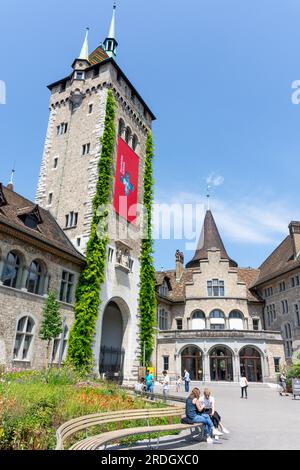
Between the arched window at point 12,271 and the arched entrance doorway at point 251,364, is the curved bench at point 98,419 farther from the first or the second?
the arched entrance doorway at point 251,364

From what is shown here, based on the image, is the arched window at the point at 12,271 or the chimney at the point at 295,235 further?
the chimney at the point at 295,235

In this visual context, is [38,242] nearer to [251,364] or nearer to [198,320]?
[198,320]

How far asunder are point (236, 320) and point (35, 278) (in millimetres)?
24756

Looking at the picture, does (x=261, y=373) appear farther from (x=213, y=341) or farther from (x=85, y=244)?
(x=85, y=244)

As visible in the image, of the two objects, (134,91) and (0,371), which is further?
(134,91)

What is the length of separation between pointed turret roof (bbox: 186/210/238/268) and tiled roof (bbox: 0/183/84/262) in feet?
73.2

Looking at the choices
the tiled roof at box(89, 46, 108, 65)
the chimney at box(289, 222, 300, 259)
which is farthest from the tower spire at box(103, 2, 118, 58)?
the chimney at box(289, 222, 300, 259)

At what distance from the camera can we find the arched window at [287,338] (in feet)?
107

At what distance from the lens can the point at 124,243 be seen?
27375 mm

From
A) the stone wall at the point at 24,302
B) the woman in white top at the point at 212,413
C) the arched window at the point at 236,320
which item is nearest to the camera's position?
the woman in white top at the point at 212,413

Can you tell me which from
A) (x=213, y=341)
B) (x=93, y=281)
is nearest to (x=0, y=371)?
(x=93, y=281)

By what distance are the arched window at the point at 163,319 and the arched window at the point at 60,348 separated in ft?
53.0

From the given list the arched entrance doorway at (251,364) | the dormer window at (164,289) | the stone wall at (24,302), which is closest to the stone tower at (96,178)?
the stone wall at (24,302)
